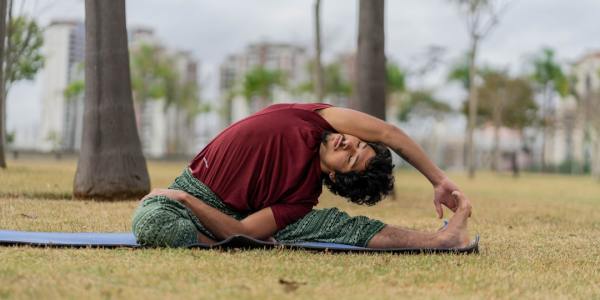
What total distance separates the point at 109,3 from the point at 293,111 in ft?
16.7

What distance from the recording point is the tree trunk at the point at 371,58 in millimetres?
10688

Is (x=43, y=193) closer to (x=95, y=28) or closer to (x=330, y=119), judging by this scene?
(x=95, y=28)

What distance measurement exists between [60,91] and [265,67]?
14.3 metres

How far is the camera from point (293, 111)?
467cm

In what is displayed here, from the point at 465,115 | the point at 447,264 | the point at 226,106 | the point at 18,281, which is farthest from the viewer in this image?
the point at 226,106

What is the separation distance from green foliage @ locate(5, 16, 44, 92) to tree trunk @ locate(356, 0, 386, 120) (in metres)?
7.30

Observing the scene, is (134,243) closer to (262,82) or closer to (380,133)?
(380,133)

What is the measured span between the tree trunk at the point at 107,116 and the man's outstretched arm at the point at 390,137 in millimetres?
4783

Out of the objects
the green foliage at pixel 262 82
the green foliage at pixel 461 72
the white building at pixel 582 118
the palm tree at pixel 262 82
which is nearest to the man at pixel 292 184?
the white building at pixel 582 118

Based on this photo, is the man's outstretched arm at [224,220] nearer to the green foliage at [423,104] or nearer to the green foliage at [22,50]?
the green foliage at [22,50]

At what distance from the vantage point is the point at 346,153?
175 inches

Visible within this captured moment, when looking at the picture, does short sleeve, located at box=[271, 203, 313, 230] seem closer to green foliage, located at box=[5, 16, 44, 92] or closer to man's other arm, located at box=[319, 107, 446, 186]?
man's other arm, located at box=[319, 107, 446, 186]

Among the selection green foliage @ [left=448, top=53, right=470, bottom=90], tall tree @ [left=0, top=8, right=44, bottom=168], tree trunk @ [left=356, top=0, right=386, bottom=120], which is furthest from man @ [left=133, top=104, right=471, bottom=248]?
green foliage @ [left=448, top=53, right=470, bottom=90]

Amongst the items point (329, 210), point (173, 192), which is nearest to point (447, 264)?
point (329, 210)
